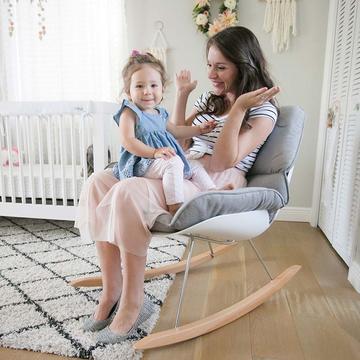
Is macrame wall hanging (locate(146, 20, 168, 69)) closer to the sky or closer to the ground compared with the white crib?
closer to the sky

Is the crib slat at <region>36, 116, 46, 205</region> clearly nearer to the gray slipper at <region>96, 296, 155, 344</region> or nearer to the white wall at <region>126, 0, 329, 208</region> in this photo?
the white wall at <region>126, 0, 329, 208</region>

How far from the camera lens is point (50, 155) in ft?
6.39

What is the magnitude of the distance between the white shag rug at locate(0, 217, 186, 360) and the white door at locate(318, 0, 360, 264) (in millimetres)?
896

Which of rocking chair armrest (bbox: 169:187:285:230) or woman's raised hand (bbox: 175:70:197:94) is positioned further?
woman's raised hand (bbox: 175:70:197:94)

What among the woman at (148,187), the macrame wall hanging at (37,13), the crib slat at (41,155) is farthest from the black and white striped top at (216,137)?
the macrame wall hanging at (37,13)

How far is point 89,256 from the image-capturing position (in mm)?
1774

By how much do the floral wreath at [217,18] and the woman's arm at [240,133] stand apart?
1.38 metres

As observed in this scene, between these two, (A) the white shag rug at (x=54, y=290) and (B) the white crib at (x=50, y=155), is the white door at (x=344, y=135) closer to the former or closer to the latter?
(A) the white shag rug at (x=54, y=290)

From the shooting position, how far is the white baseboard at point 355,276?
4.76ft

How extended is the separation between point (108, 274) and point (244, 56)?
93cm

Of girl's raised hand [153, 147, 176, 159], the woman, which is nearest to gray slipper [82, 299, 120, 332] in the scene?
the woman

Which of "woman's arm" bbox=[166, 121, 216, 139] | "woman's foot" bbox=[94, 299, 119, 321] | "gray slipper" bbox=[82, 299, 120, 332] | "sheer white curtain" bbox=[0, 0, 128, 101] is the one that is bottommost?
"gray slipper" bbox=[82, 299, 120, 332]

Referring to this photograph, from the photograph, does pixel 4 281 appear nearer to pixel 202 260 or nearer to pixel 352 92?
pixel 202 260

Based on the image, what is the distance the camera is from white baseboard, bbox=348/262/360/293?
1.45 metres
